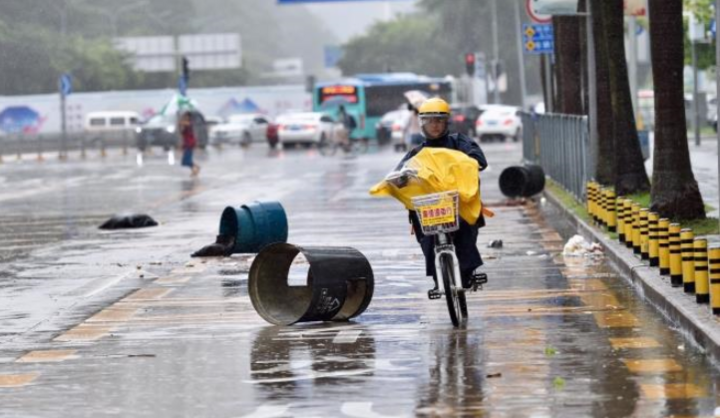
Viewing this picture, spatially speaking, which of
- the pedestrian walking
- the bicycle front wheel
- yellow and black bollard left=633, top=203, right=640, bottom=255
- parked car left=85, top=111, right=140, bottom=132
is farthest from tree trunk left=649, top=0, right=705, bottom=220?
parked car left=85, top=111, right=140, bottom=132

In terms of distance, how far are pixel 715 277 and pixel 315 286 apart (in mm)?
3169

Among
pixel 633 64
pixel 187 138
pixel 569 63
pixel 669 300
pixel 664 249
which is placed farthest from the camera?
pixel 187 138

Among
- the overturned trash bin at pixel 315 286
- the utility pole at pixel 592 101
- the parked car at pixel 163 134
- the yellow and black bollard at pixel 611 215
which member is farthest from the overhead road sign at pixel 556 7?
the parked car at pixel 163 134

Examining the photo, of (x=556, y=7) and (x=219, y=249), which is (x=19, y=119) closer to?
(x=556, y=7)

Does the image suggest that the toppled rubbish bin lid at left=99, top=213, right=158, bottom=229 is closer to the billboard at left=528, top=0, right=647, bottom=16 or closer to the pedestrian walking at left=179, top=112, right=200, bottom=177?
the billboard at left=528, top=0, right=647, bottom=16

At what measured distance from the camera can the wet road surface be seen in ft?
33.5

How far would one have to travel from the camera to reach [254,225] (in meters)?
20.7

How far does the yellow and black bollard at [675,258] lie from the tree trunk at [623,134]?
10.3 metres

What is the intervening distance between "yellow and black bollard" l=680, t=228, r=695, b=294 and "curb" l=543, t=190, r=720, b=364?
9 cm

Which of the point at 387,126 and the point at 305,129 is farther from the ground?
the point at 305,129

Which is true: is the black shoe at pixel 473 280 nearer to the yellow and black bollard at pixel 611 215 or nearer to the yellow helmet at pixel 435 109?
the yellow helmet at pixel 435 109

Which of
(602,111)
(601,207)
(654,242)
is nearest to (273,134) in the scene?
(602,111)

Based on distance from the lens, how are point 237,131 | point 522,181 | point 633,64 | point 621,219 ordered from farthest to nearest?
point 237,131 < point 633,64 < point 522,181 < point 621,219

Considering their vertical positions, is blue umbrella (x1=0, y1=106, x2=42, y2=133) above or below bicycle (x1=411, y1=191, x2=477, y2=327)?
above
